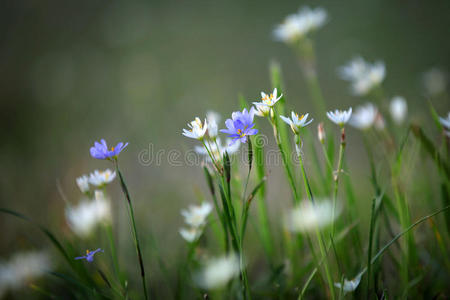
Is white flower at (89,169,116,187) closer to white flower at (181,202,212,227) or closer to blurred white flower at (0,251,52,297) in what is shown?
white flower at (181,202,212,227)

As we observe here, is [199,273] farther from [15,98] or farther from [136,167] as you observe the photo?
[15,98]

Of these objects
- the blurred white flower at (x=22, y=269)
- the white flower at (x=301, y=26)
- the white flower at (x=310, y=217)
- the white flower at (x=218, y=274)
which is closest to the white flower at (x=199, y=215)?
the white flower at (x=218, y=274)

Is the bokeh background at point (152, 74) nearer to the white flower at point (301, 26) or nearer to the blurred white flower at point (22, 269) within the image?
the blurred white flower at point (22, 269)

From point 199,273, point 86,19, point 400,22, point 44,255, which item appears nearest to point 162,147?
point 44,255

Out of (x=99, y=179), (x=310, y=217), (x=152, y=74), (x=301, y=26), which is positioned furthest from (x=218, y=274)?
(x=152, y=74)

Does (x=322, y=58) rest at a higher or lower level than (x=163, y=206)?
higher

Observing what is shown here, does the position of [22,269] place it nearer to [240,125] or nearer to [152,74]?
[240,125]
